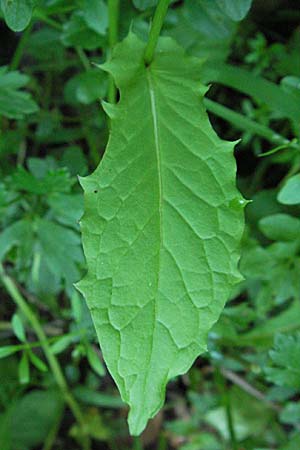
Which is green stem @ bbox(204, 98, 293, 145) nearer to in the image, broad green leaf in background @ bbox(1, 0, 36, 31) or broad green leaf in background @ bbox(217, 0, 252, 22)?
broad green leaf in background @ bbox(217, 0, 252, 22)

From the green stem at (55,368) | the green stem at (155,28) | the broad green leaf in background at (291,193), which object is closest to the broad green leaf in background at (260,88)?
the broad green leaf in background at (291,193)

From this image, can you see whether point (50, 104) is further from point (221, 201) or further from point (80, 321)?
point (221, 201)

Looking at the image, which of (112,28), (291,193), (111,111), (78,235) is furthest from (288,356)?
(112,28)

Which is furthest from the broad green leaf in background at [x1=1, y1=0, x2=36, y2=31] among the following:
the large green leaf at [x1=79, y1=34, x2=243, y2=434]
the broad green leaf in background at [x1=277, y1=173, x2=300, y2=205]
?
the broad green leaf in background at [x1=277, y1=173, x2=300, y2=205]

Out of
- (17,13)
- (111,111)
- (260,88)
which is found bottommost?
(260,88)

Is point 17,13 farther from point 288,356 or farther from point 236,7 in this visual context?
point 288,356
